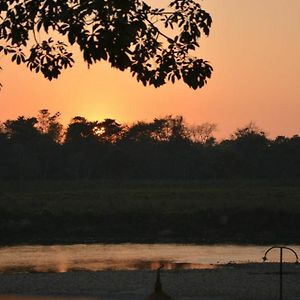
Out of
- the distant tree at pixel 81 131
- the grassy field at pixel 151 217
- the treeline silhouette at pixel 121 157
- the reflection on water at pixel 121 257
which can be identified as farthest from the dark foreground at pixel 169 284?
the distant tree at pixel 81 131

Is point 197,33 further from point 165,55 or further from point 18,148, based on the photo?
point 18,148

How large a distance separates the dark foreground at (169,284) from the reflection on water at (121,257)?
2.99 metres

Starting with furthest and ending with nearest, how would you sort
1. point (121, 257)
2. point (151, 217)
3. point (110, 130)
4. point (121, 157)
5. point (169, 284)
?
1. point (110, 130)
2. point (121, 157)
3. point (151, 217)
4. point (121, 257)
5. point (169, 284)

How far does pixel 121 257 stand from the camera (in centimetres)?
3650

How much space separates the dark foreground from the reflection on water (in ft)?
9.80

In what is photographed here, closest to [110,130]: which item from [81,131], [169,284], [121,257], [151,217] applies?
[81,131]

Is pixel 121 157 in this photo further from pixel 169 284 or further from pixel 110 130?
pixel 169 284

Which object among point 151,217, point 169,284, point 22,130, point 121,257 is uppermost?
point 22,130

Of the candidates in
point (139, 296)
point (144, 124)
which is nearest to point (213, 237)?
point (139, 296)

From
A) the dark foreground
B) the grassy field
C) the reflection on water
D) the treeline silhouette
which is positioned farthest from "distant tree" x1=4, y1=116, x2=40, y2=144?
the dark foreground

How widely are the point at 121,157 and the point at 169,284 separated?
191 ft

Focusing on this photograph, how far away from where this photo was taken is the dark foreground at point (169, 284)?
80.1 ft

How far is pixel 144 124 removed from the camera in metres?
107

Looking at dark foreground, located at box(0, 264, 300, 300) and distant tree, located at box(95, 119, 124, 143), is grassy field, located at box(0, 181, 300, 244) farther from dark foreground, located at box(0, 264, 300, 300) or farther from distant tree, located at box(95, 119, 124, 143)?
distant tree, located at box(95, 119, 124, 143)
